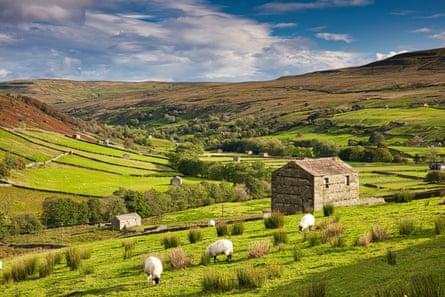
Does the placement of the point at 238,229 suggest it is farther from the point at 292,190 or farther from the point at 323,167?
the point at 323,167

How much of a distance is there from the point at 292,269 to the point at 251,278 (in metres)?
1.80

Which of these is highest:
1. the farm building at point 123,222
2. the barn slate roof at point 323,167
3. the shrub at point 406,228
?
the barn slate roof at point 323,167

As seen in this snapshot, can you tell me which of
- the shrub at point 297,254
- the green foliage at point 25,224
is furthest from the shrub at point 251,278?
the green foliage at point 25,224

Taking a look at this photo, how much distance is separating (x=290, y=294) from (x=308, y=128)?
15198 centimetres

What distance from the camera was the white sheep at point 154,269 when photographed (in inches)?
517

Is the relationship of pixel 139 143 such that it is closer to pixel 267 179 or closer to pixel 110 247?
pixel 267 179

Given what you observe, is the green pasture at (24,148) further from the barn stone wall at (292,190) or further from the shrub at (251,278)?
the shrub at (251,278)

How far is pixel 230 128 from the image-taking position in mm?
194250

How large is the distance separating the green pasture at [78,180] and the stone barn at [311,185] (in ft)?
150

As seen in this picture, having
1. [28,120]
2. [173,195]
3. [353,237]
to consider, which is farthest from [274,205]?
[28,120]

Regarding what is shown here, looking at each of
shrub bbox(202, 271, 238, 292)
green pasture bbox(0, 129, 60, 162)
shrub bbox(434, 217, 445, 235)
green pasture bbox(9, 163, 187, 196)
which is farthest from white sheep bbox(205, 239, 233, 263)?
green pasture bbox(0, 129, 60, 162)

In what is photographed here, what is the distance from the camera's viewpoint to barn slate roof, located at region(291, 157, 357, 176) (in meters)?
34.0

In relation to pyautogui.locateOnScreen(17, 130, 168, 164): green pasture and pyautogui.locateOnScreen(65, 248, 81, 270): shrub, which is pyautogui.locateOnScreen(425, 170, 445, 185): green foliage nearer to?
pyautogui.locateOnScreen(65, 248, 81, 270): shrub

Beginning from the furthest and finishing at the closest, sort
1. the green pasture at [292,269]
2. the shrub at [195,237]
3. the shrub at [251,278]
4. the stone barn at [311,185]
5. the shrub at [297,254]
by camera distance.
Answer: the stone barn at [311,185] → the shrub at [195,237] → the shrub at [297,254] → the shrub at [251,278] → the green pasture at [292,269]
